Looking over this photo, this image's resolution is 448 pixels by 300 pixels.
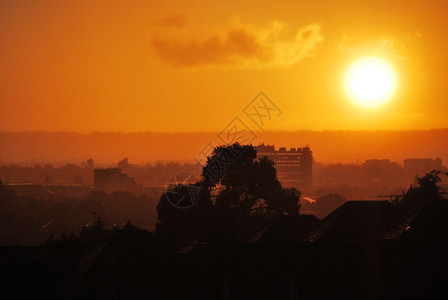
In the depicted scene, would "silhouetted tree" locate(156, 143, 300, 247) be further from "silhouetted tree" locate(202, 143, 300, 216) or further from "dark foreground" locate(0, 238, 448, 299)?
"dark foreground" locate(0, 238, 448, 299)

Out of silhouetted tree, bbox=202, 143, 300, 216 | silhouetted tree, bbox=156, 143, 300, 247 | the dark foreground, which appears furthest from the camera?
silhouetted tree, bbox=202, 143, 300, 216

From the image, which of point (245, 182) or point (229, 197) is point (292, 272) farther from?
point (245, 182)

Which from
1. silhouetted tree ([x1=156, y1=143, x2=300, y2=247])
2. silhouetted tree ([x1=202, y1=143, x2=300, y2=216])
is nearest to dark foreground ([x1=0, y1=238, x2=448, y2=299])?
silhouetted tree ([x1=156, y1=143, x2=300, y2=247])

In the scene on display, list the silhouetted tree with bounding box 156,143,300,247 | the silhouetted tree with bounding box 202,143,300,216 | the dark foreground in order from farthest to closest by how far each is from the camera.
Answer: the silhouetted tree with bounding box 202,143,300,216
the silhouetted tree with bounding box 156,143,300,247
the dark foreground

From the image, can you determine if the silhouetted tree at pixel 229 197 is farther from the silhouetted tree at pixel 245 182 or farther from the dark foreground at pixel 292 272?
the dark foreground at pixel 292 272

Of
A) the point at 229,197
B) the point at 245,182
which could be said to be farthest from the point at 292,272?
the point at 245,182

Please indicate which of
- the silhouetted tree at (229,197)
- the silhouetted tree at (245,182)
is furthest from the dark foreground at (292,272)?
the silhouetted tree at (245,182)

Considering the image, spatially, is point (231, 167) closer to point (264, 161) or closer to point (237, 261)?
point (264, 161)

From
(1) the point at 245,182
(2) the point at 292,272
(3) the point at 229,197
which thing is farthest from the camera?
(1) the point at 245,182

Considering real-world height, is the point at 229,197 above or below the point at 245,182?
below

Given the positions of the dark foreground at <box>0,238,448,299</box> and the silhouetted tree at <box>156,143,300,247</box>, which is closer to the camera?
the dark foreground at <box>0,238,448,299</box>

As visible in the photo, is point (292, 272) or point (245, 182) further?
point (245, 182)

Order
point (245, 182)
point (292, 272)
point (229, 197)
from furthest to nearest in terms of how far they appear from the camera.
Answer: point (245, 182) → point (229, 197) → point (292, 272)

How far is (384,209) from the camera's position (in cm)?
3522
